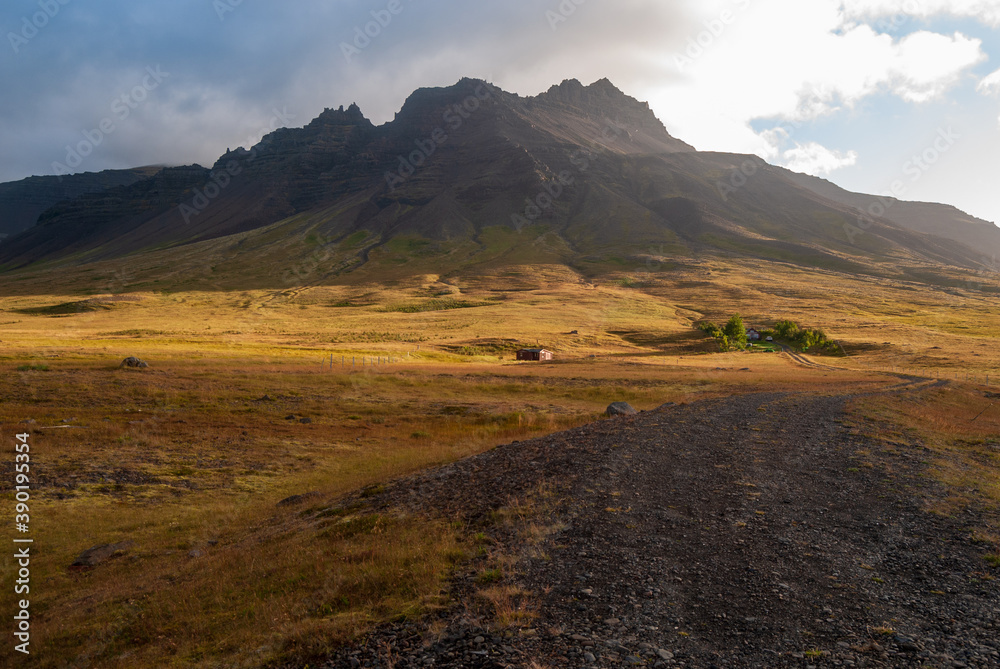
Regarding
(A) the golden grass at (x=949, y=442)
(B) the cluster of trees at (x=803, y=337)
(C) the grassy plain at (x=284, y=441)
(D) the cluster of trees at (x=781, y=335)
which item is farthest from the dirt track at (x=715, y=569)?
(B) the cluster of trees at (x=803, y=337)

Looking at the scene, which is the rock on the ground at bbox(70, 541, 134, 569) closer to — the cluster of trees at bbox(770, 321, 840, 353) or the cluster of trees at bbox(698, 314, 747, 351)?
the cluster of trees at bbox(698, 314, 747, 351)

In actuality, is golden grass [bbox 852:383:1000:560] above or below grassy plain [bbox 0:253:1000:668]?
above

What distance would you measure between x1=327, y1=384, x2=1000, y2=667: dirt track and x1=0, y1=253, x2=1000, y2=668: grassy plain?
4.40 feet

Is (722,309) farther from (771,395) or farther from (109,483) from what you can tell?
(109,483)

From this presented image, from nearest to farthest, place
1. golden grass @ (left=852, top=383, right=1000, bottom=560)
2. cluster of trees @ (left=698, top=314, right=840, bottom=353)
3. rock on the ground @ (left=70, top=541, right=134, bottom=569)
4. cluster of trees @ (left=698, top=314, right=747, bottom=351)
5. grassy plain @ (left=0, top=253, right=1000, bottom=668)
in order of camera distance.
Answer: grassy plain @ (left=0, top=253, right=1000, bottom=668) → golden grass @ (left=852, top=383, right=1000, bottom=560) → rock on the ground @ (left=70, top=541, right=134, bottom=569) → cluster of trees @ (left=698, top=314, right=840, bottom=353) → cluster of trees @ (left=698, top=314, right=747, bottom=351)

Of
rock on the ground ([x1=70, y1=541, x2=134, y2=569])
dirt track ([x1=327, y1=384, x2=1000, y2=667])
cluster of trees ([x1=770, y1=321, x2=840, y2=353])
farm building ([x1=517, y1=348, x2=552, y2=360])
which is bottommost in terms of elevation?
farm building ([x1=517, y1=348, x2=552, y2=360])

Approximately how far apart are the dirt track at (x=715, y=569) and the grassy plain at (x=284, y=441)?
1.34m

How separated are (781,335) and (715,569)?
4367 inches

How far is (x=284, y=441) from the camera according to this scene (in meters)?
30.6

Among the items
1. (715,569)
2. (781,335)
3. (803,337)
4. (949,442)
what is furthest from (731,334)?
(715,569)

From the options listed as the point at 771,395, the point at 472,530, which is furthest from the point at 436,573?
the point at 771,395

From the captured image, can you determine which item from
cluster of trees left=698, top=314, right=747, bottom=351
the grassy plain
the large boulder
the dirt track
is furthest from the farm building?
the dirt track

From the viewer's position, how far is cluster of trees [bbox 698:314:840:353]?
99.6 m

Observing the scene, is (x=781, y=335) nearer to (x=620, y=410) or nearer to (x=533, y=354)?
(x=533, y=354)
